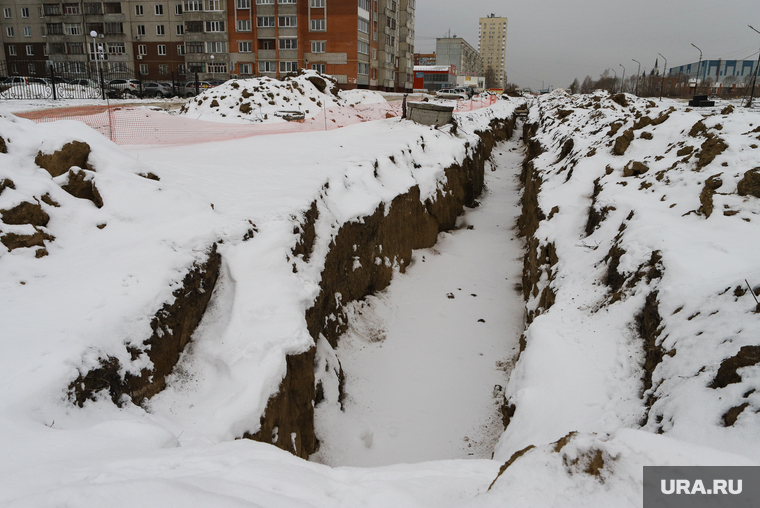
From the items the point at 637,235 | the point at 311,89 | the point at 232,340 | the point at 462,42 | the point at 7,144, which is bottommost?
the point at 232,340

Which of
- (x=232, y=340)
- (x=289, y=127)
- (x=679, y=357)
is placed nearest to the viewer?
(x=679, y=357)

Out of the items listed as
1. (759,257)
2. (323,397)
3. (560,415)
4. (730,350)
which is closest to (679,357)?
(730,350)

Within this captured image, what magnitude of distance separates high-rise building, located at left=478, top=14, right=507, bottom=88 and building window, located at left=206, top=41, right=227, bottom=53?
423 ft

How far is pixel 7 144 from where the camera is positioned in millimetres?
5891

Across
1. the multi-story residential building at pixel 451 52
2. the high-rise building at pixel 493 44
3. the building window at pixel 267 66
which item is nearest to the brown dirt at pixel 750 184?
the building window at pixel 267 66

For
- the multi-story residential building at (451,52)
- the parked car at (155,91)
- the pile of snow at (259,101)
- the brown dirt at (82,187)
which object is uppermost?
the multi-story residential building at (451,52)

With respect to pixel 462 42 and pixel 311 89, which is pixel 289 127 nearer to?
pixel 311 89

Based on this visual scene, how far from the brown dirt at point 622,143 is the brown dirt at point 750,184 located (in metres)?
3.72

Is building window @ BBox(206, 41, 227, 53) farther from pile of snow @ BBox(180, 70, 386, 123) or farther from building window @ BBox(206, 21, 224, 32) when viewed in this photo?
pile of snow @ BBox(180, 70, 386, 123)

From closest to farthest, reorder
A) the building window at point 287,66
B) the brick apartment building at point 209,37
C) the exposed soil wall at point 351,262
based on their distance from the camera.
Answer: the exposed soil wall at point 351,262
the brick apartment building at point 209,37
the building window at point 287,66

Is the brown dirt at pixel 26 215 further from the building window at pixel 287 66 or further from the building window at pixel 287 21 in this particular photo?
the building window at pixel 287 21

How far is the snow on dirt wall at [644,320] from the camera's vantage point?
283 centimetres

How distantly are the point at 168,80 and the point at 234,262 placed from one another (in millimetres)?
49302

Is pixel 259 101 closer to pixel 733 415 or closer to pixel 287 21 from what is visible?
pixel 733 415
